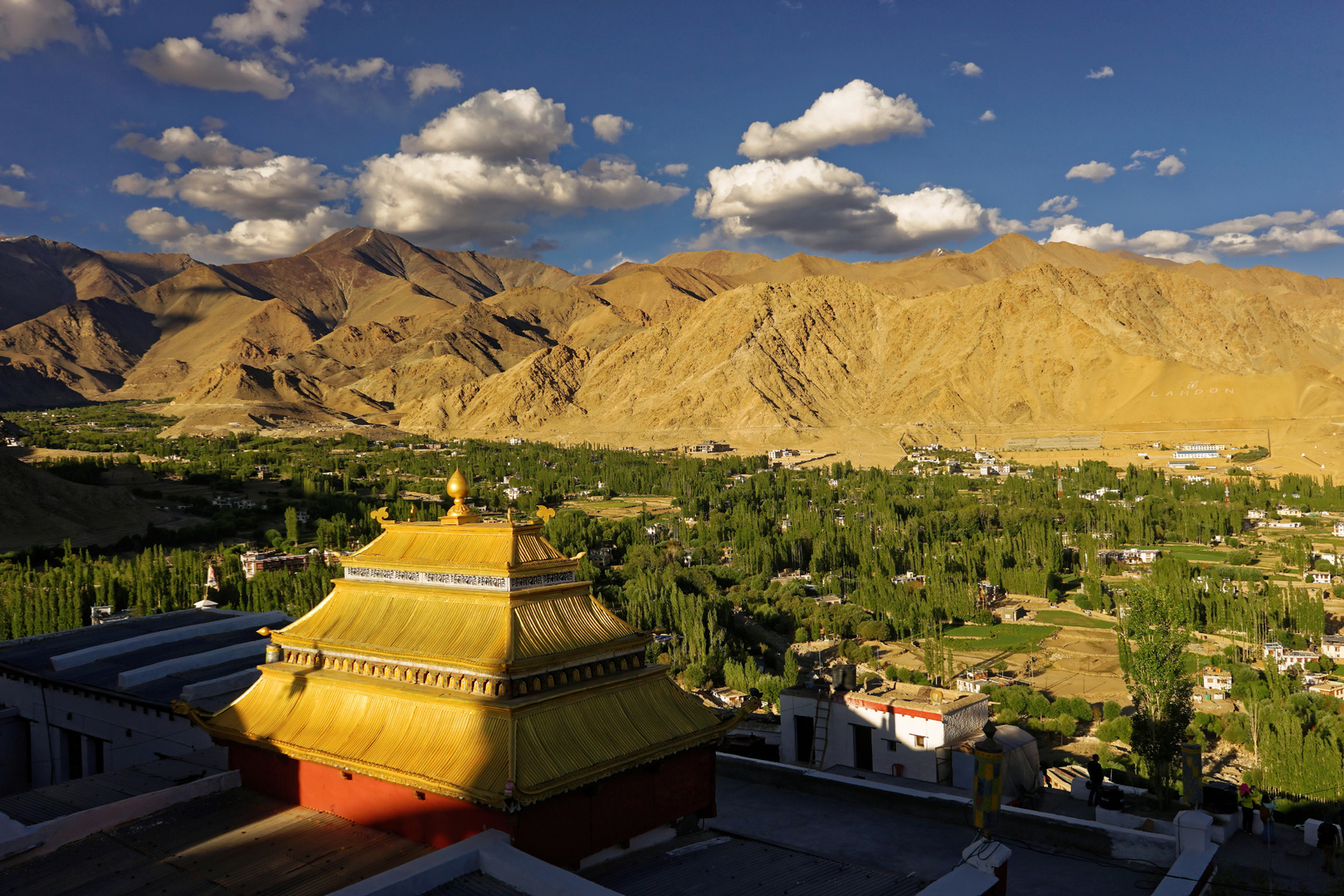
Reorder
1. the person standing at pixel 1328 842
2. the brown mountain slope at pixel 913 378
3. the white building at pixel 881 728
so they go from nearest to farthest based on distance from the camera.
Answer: the person standing at pixel 1328 842 → the white building at pixel 881 728 → the brown mountain slope at pixel 913 378

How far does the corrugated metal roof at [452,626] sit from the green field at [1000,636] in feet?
148

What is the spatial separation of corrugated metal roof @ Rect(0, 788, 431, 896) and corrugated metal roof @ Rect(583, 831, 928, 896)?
119 inches

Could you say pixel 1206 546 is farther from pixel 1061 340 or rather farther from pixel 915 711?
pixel 1061 340

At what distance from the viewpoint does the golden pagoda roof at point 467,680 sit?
13141 mm

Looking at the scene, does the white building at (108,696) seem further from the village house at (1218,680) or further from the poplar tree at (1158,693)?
the village house at (1218,680)

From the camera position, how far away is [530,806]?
12.7 m

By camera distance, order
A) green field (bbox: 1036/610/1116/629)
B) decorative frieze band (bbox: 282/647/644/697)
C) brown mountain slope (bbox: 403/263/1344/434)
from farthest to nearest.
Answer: brown mountain slope (bbox: 403/263/1344/434)
green field (bbox: 1036/610/1116/629)
decorative frieze band (bbox: 282/647/644/697)

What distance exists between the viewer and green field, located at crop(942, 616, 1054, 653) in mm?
55781

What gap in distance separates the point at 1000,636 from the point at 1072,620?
22.6 feet

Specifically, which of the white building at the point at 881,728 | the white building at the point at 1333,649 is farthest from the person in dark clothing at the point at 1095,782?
the white building at the point at 1333,649

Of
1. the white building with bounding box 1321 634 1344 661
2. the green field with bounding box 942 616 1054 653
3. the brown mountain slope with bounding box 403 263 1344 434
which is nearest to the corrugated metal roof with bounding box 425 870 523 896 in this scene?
the green field with bounding box 942 616 1054 653

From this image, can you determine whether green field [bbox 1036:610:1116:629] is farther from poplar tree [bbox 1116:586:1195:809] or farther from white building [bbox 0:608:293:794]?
white building [bbox 0:608:293:794]

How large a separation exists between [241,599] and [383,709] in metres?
39.5

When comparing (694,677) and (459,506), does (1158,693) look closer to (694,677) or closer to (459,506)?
(459,506)
